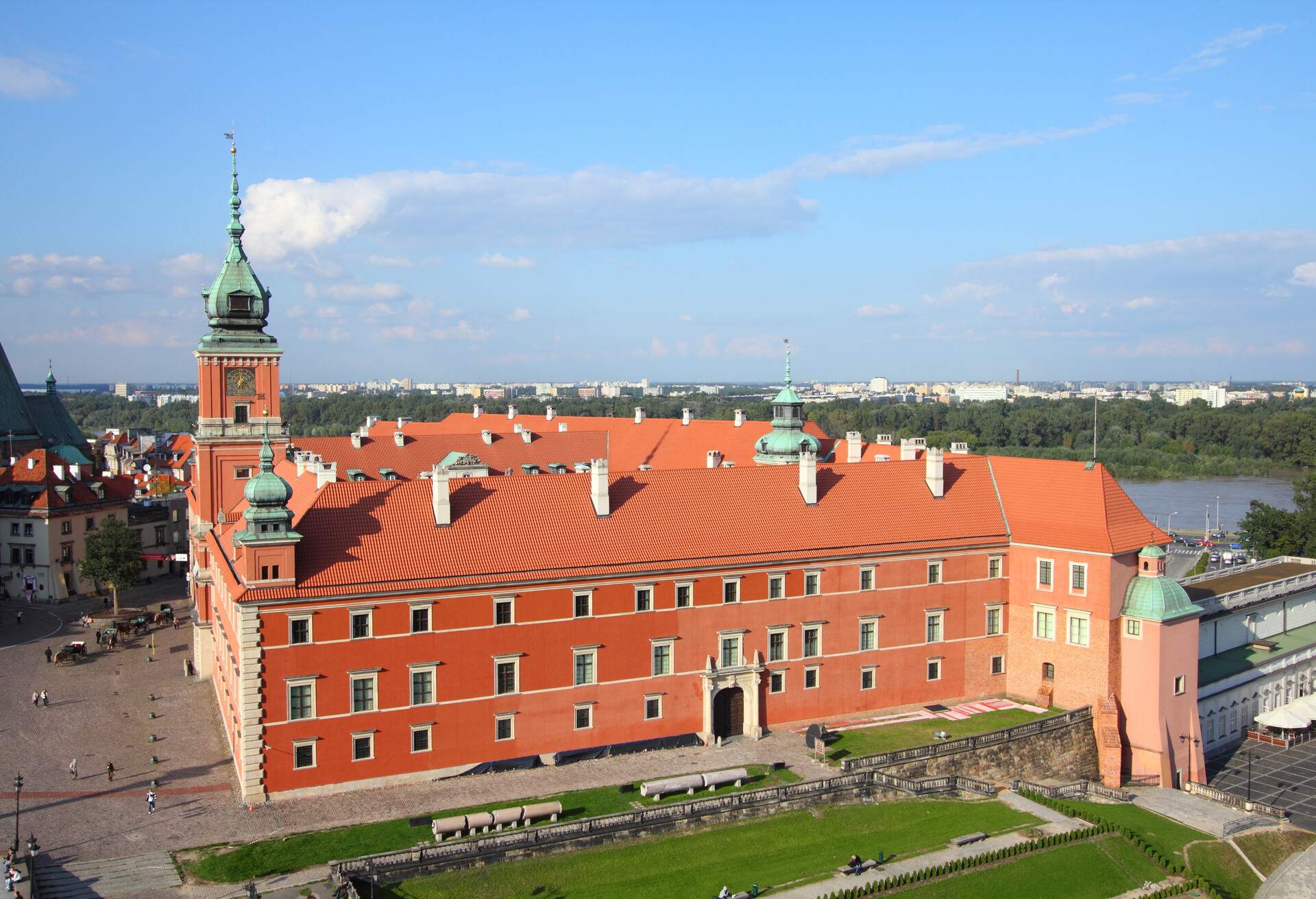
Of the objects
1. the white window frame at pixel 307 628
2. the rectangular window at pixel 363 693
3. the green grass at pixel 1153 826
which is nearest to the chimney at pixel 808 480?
the green grass at pixel 1153 826

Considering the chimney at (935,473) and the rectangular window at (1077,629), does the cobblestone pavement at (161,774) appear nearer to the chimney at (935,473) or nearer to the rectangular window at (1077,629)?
the rectangular window at (1077,629)

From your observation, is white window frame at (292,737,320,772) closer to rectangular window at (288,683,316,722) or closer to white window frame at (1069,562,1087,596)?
rectangular window at (288,683,316,722)

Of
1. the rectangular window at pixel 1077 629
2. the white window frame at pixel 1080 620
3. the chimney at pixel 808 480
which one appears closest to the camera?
the white window frame at pixel 1080 620

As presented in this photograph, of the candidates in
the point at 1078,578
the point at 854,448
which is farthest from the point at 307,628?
the point at 854,448

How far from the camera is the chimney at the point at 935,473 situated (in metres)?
53.2

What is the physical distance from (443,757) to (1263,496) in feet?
403

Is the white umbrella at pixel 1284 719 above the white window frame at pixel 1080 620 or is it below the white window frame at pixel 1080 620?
below

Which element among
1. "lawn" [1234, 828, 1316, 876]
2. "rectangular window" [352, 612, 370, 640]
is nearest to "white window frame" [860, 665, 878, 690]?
"lawn" [1234, 828, 1316, 876]

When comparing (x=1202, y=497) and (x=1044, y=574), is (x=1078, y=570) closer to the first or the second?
(x=1044, y=574)

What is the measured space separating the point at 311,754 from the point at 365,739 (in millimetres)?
1864

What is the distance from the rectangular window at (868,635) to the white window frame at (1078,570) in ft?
30.1

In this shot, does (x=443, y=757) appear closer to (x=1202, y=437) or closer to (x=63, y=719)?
(x=63, y=719)

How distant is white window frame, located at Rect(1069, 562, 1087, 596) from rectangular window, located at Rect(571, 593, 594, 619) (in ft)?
72.8

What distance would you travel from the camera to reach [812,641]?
47781mm
